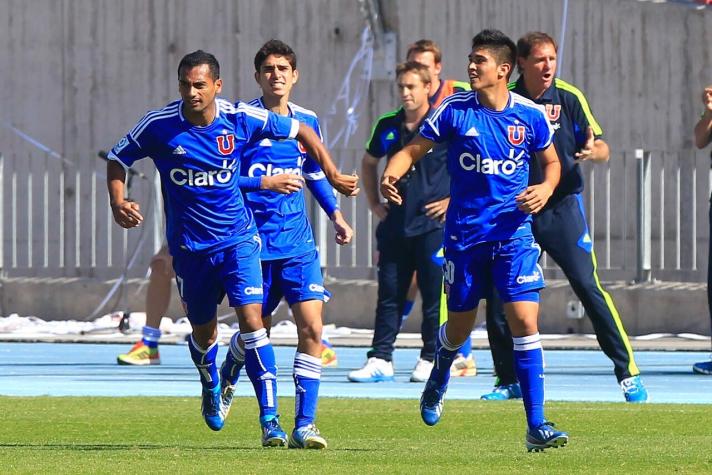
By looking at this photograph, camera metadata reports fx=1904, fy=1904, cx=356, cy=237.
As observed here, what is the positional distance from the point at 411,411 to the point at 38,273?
11.6m

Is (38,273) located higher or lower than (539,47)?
lower

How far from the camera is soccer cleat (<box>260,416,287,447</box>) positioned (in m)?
9.38

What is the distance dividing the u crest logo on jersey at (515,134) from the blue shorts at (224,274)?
138 cm

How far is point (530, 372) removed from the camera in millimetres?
9320

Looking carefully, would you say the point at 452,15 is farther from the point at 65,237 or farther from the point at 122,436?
the point at 122,436

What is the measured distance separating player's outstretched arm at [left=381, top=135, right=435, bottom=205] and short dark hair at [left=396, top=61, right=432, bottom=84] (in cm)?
438

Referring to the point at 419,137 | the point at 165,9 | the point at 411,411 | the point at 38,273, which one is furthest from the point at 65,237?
the point at 419,137

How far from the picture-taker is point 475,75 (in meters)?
9.56

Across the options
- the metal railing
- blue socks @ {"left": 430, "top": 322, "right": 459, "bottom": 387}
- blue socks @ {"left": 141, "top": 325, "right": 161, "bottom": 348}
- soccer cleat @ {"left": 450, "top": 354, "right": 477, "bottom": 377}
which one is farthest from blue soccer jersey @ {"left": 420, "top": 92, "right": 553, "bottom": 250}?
the metal railing

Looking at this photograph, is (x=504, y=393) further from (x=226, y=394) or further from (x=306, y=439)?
(x=306, y=439)

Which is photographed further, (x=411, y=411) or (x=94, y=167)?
(x=94, y=167)

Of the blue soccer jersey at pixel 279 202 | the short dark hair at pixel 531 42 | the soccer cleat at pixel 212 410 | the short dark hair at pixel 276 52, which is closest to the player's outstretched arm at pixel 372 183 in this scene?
the short dark hair at pixel 531 42

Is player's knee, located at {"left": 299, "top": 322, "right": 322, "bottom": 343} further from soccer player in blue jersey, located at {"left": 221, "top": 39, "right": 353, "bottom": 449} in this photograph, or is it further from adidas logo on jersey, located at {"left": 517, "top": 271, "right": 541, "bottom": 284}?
adidas logo on jersey, located at {"left": 517, "top": 271, "right": 541, "bottom": 284}

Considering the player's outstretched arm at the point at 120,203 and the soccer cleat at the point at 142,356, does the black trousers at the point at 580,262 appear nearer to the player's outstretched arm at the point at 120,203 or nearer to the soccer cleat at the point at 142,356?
the player's outstretched arm at the point at 120,203
